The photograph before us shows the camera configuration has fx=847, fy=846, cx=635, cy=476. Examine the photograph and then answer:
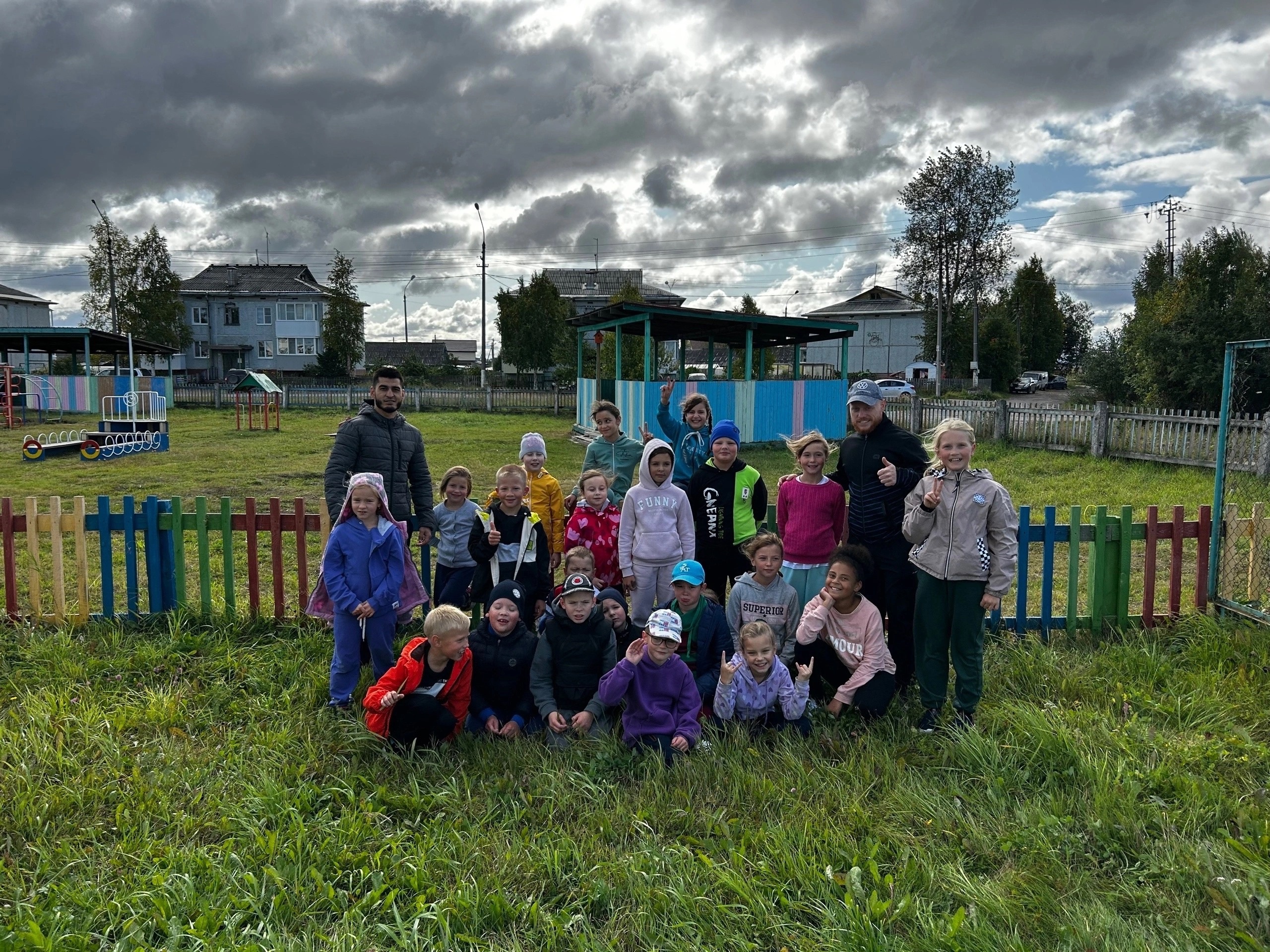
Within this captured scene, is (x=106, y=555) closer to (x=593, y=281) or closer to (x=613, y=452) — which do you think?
(x=613, y=452)

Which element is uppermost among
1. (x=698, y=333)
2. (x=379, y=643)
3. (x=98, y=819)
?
(x=698, y=333)

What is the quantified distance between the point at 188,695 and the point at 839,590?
3.53 meters

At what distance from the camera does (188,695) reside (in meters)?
4.59

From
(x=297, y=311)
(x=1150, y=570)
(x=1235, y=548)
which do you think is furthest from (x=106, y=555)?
(x=297, y=311)

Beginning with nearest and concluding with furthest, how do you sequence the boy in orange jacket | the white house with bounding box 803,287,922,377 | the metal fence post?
the boy in orange jacket, the metal fence post, the white house with bounding box 803,287,922,377

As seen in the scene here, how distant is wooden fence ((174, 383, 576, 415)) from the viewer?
100 feet

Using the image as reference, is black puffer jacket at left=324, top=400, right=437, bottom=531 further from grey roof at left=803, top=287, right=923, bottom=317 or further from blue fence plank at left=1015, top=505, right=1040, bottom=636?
grey roof at left=803, top=287, right=923, bottom=317

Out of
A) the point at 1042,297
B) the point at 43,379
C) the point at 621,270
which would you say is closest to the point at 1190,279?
the point at 43,379

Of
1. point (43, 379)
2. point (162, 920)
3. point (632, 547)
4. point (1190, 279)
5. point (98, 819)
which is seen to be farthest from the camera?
point (43, 379)

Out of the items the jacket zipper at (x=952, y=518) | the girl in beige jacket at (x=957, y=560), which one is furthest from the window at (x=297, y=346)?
the jacket zipper at (x=952, y=518)

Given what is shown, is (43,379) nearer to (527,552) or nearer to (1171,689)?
(527,552)

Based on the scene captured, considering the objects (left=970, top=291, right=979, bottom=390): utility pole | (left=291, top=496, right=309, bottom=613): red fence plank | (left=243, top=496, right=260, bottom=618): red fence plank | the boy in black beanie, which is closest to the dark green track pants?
the boy in black beanie

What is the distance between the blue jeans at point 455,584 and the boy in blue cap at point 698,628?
144cm

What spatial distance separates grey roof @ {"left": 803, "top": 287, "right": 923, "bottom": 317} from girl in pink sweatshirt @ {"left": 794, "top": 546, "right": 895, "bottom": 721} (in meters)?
59.1
